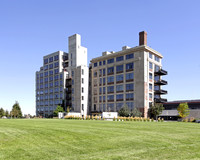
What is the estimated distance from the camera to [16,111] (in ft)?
365

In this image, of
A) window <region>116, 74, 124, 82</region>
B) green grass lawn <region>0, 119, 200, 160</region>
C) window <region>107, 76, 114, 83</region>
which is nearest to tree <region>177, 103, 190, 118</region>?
window <region>116, 74, 124, 82</region>

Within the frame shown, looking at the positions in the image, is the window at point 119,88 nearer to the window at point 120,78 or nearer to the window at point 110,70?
the window at point 120,78

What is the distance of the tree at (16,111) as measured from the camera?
110m

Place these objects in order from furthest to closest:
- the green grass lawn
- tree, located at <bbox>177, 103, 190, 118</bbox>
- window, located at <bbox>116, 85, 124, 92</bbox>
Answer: window, located at <bbox>116, 85, 124, 92</bbox> < tree, located at <bbox>177, 103, 190, 118</bbox> < the green grass lawn

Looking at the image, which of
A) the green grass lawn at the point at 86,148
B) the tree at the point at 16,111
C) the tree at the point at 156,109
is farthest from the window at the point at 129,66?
the tree at the point at 16,111

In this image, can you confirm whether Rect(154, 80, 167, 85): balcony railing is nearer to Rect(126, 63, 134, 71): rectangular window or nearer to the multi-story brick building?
the multi-story brick building

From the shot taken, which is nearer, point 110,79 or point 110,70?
point 110,79

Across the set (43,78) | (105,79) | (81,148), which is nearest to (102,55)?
(105,79)

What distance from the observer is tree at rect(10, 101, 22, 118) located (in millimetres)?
110012

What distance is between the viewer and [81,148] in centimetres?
1074

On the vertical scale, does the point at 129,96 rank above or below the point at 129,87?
below

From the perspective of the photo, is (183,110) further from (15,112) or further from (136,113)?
(15,112)

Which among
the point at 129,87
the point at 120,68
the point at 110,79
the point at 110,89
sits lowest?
the point at 110,89

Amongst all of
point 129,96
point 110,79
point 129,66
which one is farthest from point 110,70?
Result: point 129,96
